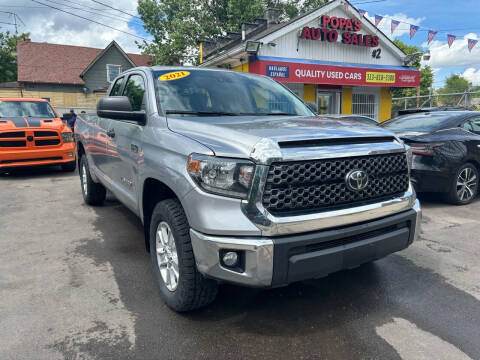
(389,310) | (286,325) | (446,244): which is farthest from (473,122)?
(286,325)

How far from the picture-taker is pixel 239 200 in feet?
7.15

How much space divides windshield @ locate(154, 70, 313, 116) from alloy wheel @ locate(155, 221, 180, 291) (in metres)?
1.05

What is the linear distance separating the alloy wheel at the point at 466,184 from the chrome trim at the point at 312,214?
12.9 ft

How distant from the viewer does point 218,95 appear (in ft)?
11.5

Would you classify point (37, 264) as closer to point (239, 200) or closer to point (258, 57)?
point (239, 200)

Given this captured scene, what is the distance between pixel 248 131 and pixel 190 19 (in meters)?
34.2

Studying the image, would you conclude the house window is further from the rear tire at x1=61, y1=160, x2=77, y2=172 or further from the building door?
the rear tire at x1=61, y1=160, x2=77, y2=172

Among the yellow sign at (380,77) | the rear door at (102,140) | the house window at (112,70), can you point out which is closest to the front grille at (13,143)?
the rear door at (102,140)

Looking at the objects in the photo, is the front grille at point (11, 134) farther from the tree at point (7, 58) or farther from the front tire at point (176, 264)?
Result: the tree at point (7, 58)

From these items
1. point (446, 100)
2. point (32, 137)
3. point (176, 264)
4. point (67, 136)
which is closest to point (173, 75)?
point (176, 264)

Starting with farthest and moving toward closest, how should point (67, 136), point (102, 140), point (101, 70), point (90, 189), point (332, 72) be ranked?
point (101, 70) → point (332, 72) → point (67, 136) → point (90, 189) → point (102, 140)

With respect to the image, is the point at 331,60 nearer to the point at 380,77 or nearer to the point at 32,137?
the point at 380,77

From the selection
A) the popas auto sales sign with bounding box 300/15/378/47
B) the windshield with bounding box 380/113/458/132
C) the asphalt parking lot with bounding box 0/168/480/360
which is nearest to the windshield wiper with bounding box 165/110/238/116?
the asphalt parking lot with bounding box 0/168/480/360

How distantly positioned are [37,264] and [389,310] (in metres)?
3.23
